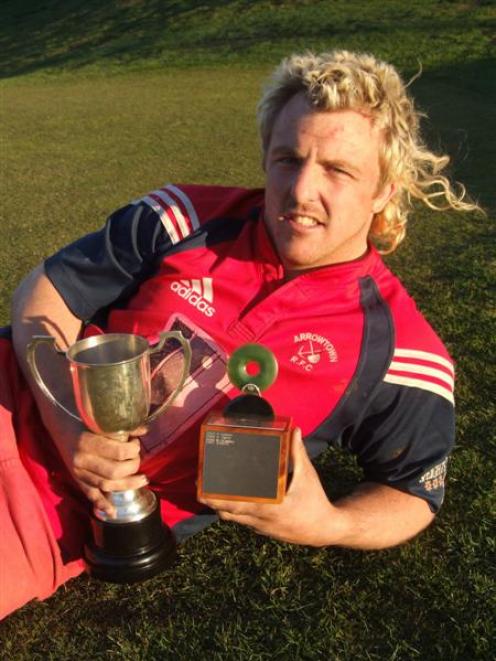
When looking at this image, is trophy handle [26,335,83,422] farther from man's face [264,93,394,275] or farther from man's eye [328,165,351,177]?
man's eye [328,165,351,177]

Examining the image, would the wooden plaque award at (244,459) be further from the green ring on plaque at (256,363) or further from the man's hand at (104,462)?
the man's hand at (104,462)

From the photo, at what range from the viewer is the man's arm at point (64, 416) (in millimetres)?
1993

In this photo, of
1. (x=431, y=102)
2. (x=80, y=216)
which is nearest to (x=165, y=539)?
(x=80, y=216)

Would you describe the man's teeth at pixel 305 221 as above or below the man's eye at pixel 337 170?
below

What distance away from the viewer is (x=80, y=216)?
653 centimetres

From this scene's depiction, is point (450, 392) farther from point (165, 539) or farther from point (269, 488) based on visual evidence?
point (165, 539)

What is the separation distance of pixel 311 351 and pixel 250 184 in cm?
541

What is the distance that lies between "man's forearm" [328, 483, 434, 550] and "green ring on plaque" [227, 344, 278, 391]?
1.58 feet

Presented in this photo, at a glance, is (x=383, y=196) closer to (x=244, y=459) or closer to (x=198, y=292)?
(x=198, y=292)

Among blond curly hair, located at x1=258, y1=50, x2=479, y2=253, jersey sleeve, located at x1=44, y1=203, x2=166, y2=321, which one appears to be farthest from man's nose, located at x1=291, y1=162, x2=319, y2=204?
jersey sleeve, located at x1=44, y1=203, x2=166, y2=321

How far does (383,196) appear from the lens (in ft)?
7.58

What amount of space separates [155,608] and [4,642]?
0.43m

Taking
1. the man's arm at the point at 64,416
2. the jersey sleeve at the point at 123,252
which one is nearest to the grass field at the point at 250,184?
the man's arm at the point at 64,416

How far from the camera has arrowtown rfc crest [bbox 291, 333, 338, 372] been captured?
84.8 inches
